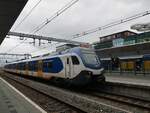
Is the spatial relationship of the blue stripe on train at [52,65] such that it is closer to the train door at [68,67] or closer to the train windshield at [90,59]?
the train door at [68,67]

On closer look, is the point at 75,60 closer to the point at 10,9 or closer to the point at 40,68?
the point at 10,9

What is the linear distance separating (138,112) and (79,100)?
396cm

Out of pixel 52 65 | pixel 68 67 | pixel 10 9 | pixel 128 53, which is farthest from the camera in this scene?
pixel 128 53

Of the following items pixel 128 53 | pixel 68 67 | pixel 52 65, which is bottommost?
pixel 68 67

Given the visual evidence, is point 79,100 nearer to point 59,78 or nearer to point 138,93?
point 138,93

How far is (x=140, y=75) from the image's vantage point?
2611cm

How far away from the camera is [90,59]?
19.7 meters

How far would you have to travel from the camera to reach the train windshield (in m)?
19.2

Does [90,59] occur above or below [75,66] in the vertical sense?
above

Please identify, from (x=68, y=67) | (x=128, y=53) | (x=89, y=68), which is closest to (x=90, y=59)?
(x=89, y=68)

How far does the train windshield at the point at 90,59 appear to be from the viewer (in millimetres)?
19172

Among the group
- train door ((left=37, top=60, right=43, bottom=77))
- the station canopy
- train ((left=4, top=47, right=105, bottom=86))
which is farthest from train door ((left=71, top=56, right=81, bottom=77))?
train door ((left=37, top=60, right=43, bottom=77))

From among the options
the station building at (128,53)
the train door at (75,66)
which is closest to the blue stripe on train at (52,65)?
the train door at (75,66)

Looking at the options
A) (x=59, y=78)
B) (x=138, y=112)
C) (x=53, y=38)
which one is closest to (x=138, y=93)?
(x=138, y=112)
